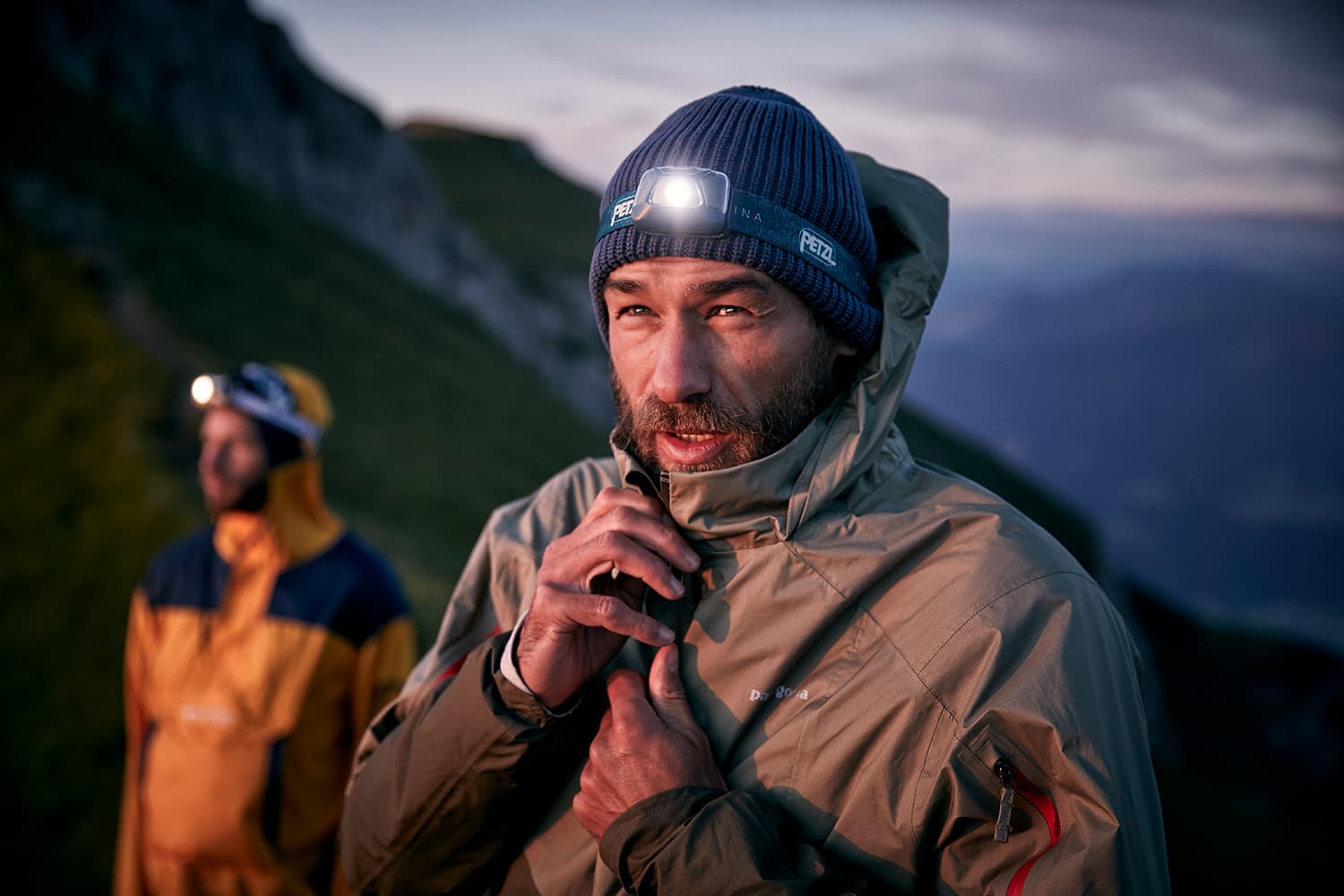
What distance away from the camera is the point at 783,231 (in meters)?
2.53

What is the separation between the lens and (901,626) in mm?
2236

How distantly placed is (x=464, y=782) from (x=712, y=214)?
1.74 meters

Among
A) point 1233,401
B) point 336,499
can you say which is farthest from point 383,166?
point 1233,401

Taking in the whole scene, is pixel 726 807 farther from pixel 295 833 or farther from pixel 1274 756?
pixel 1274 756

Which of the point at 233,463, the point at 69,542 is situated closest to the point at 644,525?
the point at 233,463

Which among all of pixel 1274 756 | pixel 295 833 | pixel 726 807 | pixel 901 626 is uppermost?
pixel 901 626

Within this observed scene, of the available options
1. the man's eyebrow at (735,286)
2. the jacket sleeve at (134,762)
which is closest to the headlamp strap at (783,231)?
the man's eyebrow at (735,286)

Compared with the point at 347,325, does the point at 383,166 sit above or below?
above

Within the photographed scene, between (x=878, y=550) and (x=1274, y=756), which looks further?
(x=1274, y=756)

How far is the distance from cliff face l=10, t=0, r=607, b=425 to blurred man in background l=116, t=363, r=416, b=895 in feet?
119

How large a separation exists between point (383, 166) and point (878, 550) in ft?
176

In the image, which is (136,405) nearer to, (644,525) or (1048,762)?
(644,525)

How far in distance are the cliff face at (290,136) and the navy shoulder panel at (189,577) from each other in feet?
119

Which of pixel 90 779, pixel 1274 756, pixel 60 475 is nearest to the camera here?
pixel 90 779
